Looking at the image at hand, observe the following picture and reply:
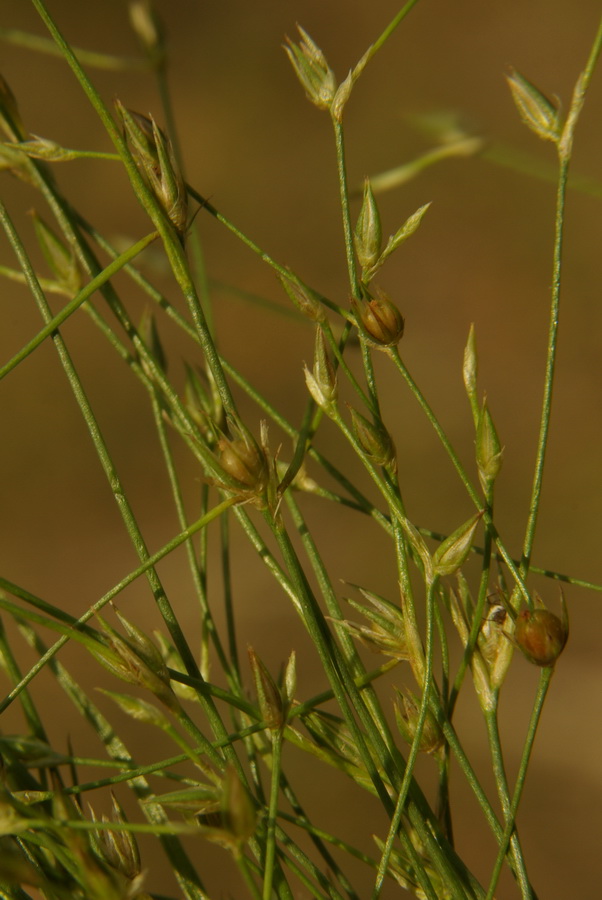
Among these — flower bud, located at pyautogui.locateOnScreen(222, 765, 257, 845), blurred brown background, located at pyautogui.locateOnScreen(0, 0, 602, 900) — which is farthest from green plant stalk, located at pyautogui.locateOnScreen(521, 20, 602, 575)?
blurred brown background, located at pyautogui.locateOnScreen(0, 0, 602, 900)

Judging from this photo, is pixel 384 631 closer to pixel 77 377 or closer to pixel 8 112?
pixel 77 377

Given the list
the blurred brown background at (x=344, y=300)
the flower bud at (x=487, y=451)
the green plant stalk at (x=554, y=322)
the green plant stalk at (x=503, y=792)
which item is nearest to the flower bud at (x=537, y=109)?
the green plant stalk at (x=554, y=322)

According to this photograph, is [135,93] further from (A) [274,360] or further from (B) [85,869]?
(B) [85,869]

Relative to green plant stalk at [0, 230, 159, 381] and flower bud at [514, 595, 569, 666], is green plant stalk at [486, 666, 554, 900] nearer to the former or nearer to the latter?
flower bud at [514, 595, 569, 666]

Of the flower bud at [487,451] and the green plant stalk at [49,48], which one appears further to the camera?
the green plant stalk at [49,48]

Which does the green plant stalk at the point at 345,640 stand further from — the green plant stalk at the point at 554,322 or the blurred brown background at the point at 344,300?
the blurred brown background at the point at 344,300

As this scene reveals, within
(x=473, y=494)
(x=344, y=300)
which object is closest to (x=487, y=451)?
(x=473, y=494)
